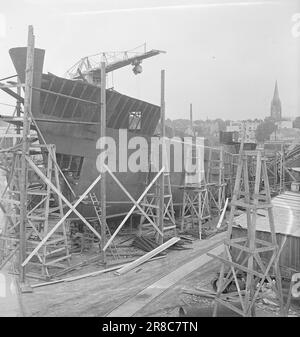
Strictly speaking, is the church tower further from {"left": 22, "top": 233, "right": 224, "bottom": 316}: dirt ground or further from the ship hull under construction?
the ship hull under construction

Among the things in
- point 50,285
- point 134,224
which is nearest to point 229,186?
point 134,224

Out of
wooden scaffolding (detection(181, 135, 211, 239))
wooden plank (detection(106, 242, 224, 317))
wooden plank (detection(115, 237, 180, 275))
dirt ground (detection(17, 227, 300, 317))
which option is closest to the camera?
dirt ground (detection(17, 227, 300, 317))

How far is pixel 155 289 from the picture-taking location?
10688 mm

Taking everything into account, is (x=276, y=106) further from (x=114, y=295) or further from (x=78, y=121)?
(x=78, y=121)

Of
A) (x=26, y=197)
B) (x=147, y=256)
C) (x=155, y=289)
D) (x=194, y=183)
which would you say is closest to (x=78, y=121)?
(x=26, y=197)

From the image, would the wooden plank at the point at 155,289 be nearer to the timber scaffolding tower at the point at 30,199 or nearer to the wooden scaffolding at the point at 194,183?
the timber scaffolding tower at the point at 30,199

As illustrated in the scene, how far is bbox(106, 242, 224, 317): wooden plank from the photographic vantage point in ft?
29.6

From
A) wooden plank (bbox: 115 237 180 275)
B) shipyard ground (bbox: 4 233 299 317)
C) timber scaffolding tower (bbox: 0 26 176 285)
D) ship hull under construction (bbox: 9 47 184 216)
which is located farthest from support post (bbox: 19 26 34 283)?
wooden plank (bbox: 115 237 180 275)

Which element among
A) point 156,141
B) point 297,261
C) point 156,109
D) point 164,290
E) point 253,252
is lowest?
point 164,290

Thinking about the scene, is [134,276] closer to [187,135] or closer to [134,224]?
[134,224]

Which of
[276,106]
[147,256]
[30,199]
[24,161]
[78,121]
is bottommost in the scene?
[147,256]

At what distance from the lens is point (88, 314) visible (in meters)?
8.67

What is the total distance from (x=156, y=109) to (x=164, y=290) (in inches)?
385
